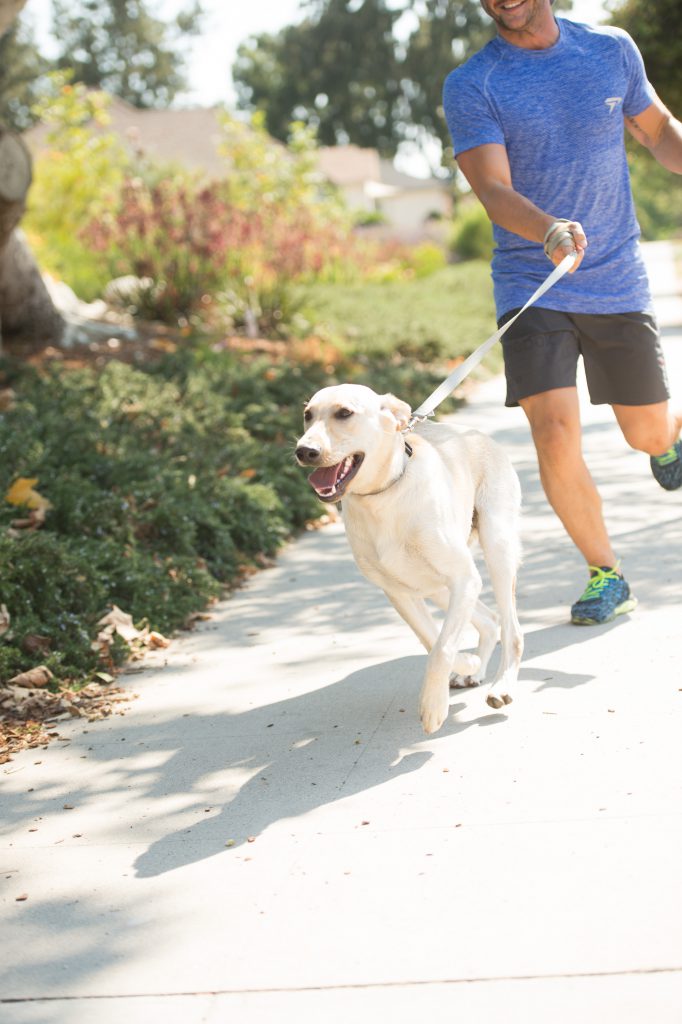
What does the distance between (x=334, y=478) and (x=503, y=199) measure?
161 cm

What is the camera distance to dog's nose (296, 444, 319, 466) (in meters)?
4.05

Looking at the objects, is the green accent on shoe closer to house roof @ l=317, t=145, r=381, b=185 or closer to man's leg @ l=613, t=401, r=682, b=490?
man's leg @ l=613, t=401, r=682, b=490


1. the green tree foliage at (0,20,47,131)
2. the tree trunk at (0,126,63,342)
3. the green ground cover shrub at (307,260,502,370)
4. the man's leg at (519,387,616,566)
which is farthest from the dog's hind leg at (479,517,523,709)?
the green tree foliage at (0,20,47,131)

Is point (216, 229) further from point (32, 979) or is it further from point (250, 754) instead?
point (32, 979)

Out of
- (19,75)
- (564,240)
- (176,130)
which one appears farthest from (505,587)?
(19,75)

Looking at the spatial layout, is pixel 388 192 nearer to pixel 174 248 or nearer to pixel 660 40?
pixel 660 40

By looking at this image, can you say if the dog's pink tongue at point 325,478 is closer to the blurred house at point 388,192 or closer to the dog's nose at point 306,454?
the dog's nose at point 306,454

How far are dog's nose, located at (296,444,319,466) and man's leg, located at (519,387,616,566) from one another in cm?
175

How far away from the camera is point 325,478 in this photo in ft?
13.8

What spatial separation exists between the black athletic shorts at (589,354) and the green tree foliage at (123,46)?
70137mm

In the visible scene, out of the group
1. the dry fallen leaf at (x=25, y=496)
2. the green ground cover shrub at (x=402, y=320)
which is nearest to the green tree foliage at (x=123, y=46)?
the green ground cover shrub at (x=402, y=320)

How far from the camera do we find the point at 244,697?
5.27m

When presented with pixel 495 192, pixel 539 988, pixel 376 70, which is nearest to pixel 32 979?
pixel 539 988

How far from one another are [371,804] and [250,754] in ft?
2.51
